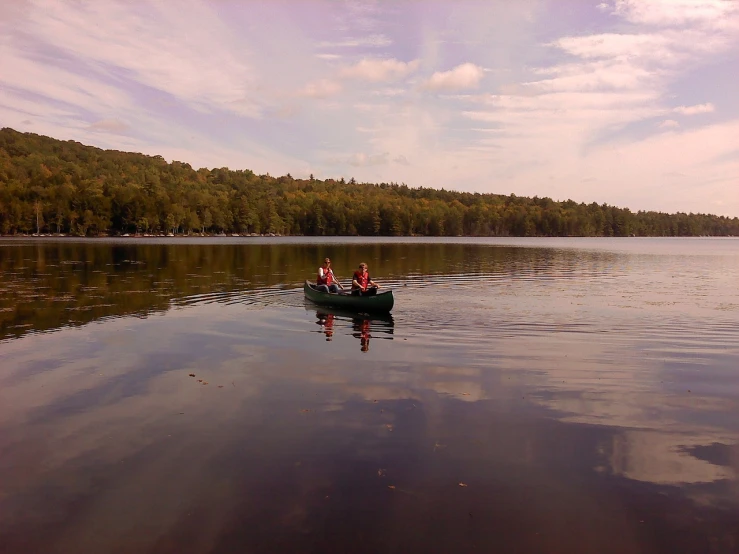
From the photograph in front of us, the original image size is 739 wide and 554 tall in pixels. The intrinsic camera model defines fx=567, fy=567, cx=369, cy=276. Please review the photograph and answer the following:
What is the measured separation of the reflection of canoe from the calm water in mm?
2219

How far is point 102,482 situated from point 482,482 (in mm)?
5862

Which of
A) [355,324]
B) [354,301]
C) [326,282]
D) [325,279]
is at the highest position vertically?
[325,279]

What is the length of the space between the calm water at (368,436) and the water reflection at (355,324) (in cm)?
22

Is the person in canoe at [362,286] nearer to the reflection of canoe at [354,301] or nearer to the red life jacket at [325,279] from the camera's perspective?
the reflection of canoe at [354,301]

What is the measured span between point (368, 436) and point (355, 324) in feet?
43.9

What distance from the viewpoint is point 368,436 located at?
10562 millimetres

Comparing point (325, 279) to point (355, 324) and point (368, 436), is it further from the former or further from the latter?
point (368, 436)

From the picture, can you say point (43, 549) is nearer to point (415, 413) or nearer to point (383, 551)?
point (383, 551)

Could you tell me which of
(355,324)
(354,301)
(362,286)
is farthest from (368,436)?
(362,286)

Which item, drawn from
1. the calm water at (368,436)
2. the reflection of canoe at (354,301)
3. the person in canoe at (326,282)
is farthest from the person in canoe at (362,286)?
the calm water at (368,436)

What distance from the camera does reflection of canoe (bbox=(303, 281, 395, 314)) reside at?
24625mm

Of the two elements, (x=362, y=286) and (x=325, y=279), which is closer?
(x=362, y=286)

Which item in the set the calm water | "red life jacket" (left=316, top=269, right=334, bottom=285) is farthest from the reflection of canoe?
the calm water

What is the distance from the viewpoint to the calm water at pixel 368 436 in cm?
754
